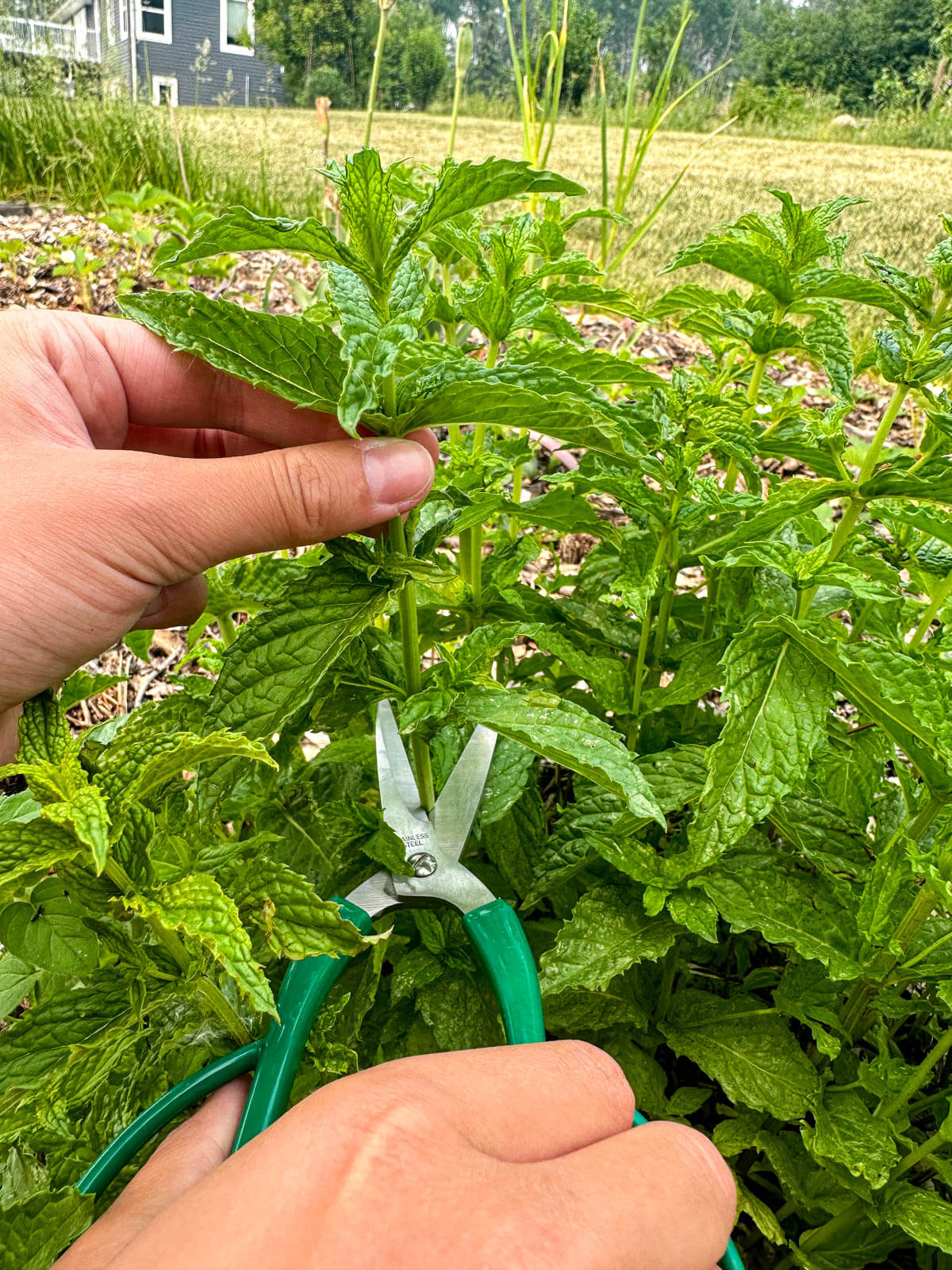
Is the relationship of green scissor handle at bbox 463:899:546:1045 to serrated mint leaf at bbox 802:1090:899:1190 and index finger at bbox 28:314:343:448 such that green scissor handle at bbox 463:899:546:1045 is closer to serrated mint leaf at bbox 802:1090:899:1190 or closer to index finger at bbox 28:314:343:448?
serrated mint leaf at bbox 802:1090:899:1190

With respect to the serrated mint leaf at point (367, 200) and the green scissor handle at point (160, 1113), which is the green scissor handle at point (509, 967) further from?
the serrated mint leaf at point (367, 200)

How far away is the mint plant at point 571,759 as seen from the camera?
2.05ft

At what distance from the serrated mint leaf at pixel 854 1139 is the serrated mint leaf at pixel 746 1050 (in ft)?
0.07

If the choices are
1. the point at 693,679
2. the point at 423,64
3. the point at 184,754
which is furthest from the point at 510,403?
the point at 423,64

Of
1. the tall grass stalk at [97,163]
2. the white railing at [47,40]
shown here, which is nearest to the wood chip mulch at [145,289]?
the tall grass stalk at [97,163]

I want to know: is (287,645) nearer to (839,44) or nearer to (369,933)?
(369,933)

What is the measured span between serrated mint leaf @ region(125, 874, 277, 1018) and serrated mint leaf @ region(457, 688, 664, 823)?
250 mm

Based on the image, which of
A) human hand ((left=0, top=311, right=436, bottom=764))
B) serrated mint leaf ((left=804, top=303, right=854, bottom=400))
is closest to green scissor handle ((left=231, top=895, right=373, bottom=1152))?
human hand ((left=0, top=311, right=436, bottom=764))

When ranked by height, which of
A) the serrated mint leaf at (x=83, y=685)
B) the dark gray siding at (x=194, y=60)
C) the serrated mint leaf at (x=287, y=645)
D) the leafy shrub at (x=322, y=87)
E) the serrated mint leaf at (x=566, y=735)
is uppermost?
the leafy shrub at (x=322, y=87)

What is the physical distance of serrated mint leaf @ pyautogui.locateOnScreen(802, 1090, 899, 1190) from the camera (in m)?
0.76

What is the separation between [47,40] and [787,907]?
25.9 ft

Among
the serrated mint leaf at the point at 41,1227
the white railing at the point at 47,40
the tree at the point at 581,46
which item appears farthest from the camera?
the white railing at the point at 47,40

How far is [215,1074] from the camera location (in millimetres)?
689

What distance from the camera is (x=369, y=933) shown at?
85 centimetres
